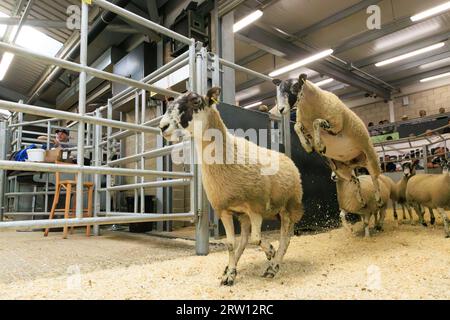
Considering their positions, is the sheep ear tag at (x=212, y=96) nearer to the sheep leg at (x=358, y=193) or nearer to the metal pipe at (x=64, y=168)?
the metal pipe at (x=64, y=168)

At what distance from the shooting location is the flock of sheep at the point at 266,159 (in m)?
1.95

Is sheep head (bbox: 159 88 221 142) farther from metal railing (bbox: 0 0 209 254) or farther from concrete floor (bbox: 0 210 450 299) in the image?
concrete floor (bbox: 0 210 450 299)

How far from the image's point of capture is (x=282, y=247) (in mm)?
2254

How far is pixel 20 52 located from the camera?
206 centimetres

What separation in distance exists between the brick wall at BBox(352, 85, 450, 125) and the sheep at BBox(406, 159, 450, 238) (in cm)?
986

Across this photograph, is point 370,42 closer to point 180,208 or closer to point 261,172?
point 180,208

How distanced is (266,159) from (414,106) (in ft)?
45.0

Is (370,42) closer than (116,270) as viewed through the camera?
No

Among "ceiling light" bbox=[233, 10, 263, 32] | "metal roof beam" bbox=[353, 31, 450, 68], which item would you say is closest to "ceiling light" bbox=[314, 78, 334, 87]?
"metal roof beam" bbox=[353, 31, 450, 68]

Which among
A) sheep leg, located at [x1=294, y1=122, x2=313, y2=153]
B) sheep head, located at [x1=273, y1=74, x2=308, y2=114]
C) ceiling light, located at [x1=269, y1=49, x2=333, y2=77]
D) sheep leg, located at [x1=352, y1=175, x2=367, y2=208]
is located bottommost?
sheep leg, located at [x1=352, y1=175, x2=367, y2=208]

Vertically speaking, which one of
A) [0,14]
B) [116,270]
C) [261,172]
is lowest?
[116,270]

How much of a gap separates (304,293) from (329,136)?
5.95ft

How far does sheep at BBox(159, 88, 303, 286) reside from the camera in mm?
1936

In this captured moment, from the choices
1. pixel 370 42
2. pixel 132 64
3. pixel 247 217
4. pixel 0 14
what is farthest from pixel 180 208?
pixel 370 42
